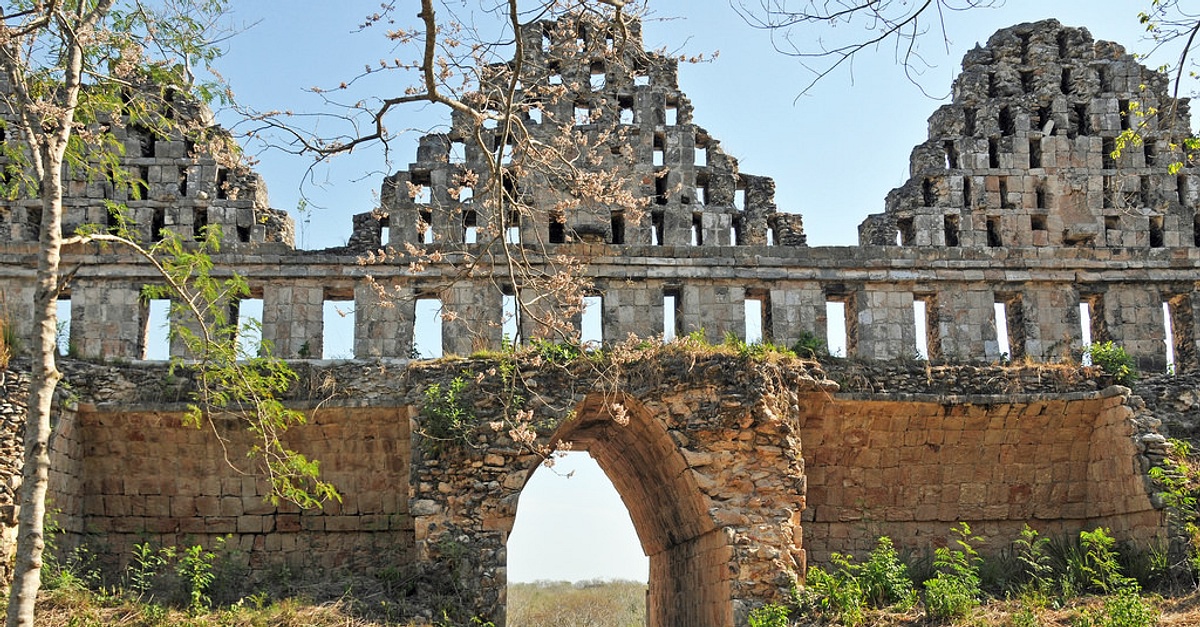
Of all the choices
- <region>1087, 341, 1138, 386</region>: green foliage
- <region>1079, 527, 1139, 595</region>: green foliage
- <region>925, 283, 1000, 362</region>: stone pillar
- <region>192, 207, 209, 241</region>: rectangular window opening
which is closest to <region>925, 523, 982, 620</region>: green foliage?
<region>1079, 527, 1139, 595</region>: green foliage

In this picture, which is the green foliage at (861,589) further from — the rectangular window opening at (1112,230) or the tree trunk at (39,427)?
the tree trunk at (39,427)

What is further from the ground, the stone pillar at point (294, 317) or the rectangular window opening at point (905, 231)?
the rectangular window opening at point (905, 231)

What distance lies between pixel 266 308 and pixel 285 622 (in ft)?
21.8

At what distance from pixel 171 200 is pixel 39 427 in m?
10.4

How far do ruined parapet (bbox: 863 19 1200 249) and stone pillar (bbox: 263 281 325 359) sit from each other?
9.02 meters

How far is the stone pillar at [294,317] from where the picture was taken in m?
19.1

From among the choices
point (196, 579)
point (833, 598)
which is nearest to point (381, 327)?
point (196, 579)

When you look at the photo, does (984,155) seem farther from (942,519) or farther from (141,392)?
(141,392)

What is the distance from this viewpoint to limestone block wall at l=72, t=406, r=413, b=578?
55.7 feet

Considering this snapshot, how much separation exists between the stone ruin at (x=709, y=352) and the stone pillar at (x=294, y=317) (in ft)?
0.16

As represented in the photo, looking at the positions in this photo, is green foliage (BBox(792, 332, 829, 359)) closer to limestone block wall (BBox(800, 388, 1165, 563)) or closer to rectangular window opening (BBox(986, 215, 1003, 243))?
limestone block wall (BBox(800, 388, 1165, 563))

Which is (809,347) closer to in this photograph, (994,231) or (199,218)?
(994,231)

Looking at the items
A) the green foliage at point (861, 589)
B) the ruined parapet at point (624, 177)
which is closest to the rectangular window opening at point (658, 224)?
the ruined parapet at point (624, 177)

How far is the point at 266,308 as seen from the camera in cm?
1942
